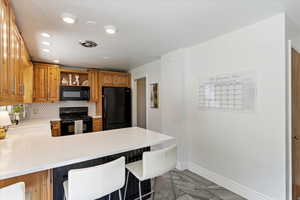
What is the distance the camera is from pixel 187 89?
2.99 meters

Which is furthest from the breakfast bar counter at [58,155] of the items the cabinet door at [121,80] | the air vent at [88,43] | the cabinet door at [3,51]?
the cabinet door at [121,80]

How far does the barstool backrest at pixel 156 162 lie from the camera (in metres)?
1.47

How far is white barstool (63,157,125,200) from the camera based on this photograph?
113 centimetres

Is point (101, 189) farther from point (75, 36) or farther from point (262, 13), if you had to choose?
point (262, 13)

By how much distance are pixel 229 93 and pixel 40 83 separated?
14.1 ft

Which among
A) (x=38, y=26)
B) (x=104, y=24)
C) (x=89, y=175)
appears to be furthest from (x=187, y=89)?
(x=38, y=26)

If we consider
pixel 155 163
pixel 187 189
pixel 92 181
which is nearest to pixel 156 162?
pixel 155 163

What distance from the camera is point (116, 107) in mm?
4699

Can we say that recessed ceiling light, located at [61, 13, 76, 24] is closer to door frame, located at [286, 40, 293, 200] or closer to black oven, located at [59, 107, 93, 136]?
door frame, located at [286, 40, 293, 200]

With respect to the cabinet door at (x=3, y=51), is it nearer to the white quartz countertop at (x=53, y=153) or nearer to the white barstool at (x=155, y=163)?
the white quartz countertop at (x=53, y=153)

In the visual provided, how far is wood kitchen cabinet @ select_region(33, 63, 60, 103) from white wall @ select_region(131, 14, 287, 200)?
121 inches

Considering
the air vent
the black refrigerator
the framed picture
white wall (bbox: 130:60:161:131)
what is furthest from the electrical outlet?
the framed picture

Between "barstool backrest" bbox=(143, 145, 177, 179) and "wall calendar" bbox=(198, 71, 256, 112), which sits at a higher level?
"wall calendar" bbox=(198, 71, 256, 112)

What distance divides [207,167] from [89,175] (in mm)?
2186
